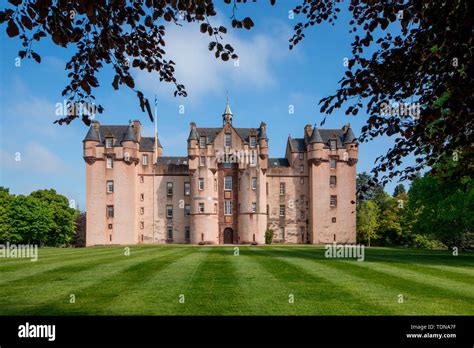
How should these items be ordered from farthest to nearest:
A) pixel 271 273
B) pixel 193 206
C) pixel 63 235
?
pixel 63 235
pixel 193 206
pixel 271 273

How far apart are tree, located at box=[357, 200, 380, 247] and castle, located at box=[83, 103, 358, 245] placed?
41.5 ft

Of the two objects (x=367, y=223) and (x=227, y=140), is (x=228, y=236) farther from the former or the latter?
(x=367, y=223)

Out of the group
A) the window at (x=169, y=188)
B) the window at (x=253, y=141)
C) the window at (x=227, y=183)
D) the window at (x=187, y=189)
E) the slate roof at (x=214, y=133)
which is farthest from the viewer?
the window at (x=187, y=189)

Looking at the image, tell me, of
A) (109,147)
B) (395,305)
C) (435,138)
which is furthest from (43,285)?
(109,147)

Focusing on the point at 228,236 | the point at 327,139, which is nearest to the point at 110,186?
the point at 228,236

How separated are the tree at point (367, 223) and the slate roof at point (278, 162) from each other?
776 inches

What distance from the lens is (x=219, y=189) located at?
219 feet

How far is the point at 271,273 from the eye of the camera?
18.2 m

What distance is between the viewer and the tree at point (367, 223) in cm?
A: 7850

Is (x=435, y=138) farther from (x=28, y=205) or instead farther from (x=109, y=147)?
(x=28, y=205)

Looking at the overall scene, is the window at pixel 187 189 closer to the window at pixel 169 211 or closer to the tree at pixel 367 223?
the window at pixel 169 211

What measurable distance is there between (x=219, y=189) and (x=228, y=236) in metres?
7.84

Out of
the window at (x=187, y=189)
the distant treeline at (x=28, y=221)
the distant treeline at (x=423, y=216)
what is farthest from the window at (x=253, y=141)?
the distant treeline at (x=28, y=221)
